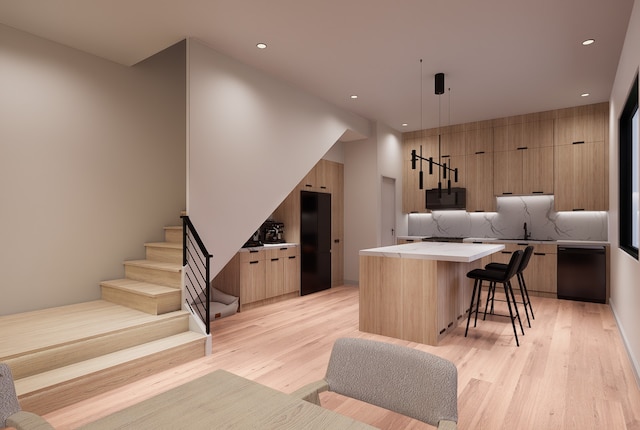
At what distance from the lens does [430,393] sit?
1.15m

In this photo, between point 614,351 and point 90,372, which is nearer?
point 90,372

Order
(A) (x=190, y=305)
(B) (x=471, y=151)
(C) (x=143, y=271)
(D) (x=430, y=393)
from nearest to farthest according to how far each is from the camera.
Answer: (D) (x=430, y=393)
(A) (x=190, y=305)
(C) (x=143, y=271)
(B) (x=471, y=151)

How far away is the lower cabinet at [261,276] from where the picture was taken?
500 centimetres

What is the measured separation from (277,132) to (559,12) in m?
3.12

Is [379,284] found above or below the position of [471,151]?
below

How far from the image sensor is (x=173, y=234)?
14.8 feet

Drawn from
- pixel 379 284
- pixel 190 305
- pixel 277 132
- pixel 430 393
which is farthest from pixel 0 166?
pixel 430 393

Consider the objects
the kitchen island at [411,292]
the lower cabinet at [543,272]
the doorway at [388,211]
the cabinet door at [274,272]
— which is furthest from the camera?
the doorway at [388,211]

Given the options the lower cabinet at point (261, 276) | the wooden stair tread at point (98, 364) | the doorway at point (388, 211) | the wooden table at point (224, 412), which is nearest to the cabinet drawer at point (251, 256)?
the lower cabinet at point (261, 276)

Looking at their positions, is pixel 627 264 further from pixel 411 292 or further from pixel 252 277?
pixel 252 277

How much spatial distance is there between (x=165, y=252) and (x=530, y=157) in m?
5.91

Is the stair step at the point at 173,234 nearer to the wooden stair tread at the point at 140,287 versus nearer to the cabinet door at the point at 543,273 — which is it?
the wooden stair tread at the point at 140,287

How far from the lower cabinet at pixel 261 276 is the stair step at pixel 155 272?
41.4 inches

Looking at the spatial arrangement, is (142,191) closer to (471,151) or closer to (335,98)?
(335,98)
